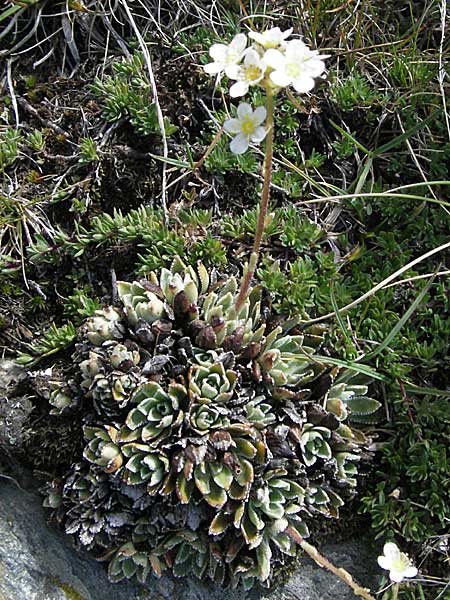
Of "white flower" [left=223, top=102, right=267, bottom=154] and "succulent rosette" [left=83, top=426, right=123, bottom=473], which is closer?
"white flower" [left=223, top=102, right=267, bottom=154]

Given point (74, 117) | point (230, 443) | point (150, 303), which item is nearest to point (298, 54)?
point (150, 303)

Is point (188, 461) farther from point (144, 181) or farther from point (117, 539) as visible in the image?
point (144, 181)

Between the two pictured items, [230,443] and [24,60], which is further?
[24,60]

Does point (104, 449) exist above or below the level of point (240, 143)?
below

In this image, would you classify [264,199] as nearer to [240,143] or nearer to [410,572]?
[240,143]

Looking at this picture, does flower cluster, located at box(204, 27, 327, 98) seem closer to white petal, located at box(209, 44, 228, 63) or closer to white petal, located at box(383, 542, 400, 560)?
white petal, located at box(209, 44, 228, 63)

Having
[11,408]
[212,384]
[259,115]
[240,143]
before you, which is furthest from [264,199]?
[11,408]

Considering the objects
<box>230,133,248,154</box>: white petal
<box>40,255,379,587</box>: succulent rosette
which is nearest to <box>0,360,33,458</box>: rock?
<box>40,255,379,587</box>: succulent rosette
